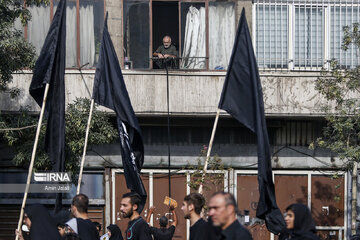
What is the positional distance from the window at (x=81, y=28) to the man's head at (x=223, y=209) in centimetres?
1426

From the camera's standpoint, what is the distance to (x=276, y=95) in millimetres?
20781

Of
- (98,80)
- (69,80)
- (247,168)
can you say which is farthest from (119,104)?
(247,168)

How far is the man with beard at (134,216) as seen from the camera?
11281mm

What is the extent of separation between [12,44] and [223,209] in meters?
10.5

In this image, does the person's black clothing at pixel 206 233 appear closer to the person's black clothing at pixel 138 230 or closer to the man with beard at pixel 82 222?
the man with beard at pixel 82 222

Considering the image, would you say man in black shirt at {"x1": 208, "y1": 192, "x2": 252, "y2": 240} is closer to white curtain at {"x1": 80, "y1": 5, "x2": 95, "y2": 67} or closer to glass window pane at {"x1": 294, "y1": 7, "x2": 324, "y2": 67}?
white curtain at {"x1": 80, "y1": 5, "x2": 95, "y2": 67}

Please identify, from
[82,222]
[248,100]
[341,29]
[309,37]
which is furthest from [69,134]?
[341,29]

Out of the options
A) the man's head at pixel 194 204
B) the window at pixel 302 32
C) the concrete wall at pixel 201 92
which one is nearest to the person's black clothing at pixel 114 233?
the man's head at pixel 194 204

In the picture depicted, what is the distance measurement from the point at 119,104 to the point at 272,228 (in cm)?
402

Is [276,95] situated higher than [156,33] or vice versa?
[156,33]

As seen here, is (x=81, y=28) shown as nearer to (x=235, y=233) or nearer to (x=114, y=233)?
(x=114, y=233)

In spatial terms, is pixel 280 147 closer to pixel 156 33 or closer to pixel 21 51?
pixel 156 33

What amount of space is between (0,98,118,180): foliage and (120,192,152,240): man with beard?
21.4 ft

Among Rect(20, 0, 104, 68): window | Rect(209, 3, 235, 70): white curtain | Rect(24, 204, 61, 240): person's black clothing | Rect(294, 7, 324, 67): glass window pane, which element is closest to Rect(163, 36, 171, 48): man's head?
Rect(209, 3, 235, 70): white curtain
